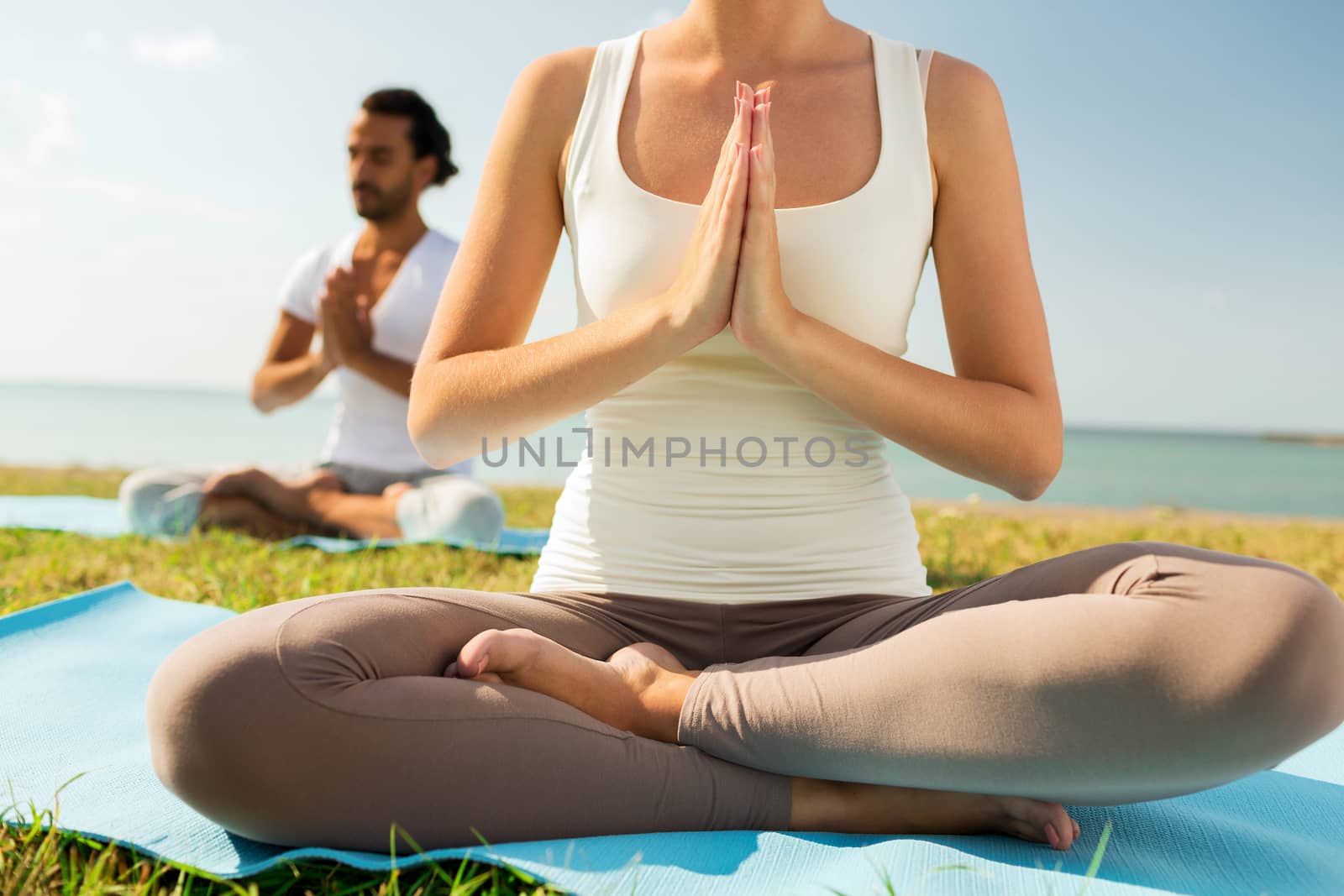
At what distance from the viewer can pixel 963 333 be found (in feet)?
5.38

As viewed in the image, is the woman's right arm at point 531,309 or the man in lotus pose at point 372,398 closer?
the woman's right arm at point 531,309

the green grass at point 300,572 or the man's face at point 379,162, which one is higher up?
→ the man's face at point 379,162

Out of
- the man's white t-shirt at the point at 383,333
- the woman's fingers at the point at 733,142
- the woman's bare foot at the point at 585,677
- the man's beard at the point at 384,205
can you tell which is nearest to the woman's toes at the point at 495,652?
the woman's bare foot at the point at 585,677

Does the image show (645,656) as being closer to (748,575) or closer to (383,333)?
(748,575)

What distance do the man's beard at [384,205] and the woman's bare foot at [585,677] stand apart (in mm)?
3105

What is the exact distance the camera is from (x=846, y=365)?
1444 millimetres

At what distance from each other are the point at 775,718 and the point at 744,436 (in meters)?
0.46

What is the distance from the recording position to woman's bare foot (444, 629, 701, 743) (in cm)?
133

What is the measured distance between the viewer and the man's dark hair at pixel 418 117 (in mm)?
4113

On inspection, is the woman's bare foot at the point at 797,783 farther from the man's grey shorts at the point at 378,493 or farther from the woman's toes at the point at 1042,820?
the man's grey shorts at the point at 378,493

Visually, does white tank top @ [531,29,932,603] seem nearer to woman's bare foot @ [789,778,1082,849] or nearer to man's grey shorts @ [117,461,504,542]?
woman's bare foot @ [789,778,1082,849]

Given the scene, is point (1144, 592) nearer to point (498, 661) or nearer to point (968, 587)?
point (968, 587)

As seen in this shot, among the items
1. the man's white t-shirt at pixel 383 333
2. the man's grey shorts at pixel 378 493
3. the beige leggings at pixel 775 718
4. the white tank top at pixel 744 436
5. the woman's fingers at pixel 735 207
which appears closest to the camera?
the beige leggings at pixel 775 718

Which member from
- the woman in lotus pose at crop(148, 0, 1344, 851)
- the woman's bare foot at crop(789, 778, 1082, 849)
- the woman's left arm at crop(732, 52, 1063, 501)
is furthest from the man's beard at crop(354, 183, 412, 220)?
the woman's bare foot at crop(789, 778, 1082, 849)
